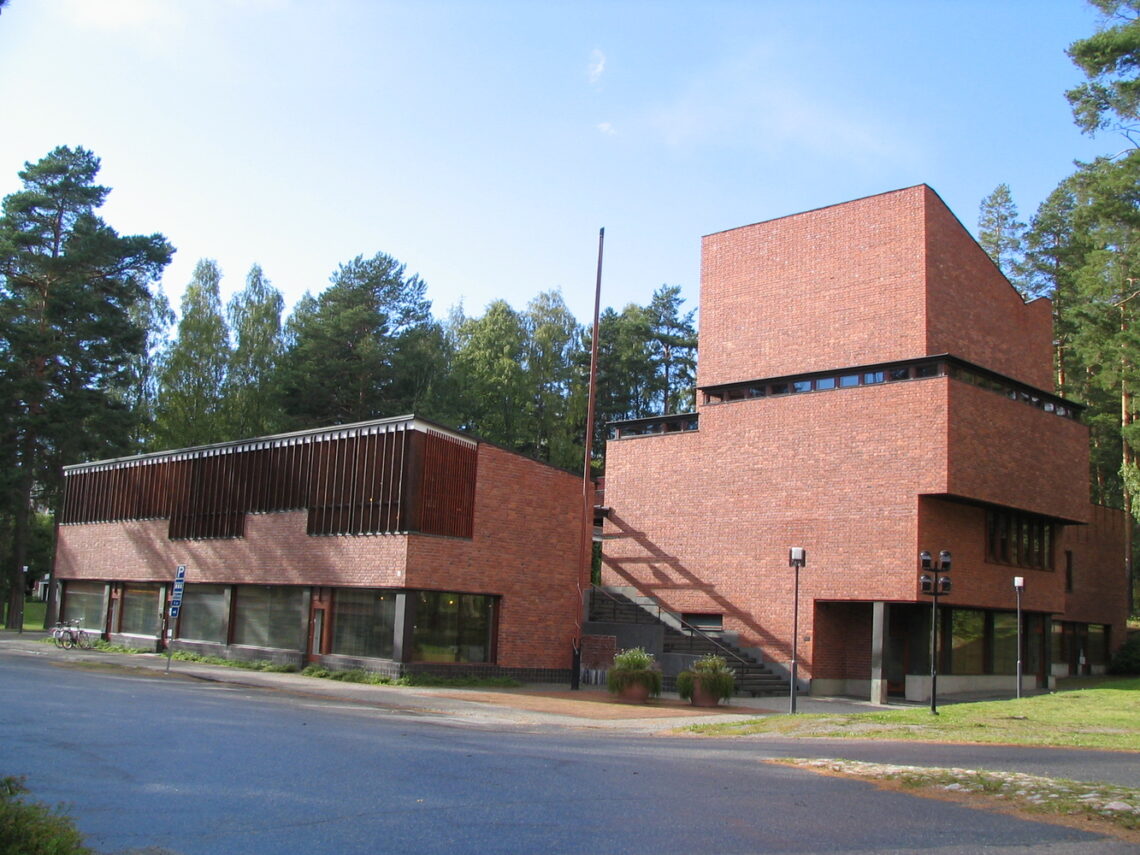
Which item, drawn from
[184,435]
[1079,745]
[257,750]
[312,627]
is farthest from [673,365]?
[257,750]

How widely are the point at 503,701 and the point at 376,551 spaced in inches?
248

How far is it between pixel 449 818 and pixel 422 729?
8.14 metres

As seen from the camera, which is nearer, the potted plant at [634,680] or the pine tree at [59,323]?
the potted plant at [634,680]

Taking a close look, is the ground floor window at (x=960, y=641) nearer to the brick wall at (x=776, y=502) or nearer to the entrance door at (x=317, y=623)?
the brick wall at (x=776, y=502)

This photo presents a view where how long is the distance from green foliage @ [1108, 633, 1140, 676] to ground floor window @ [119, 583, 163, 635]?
39951 millimetres

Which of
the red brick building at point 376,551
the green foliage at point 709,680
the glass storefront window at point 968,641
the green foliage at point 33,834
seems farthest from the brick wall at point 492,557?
the green foliage at point 33,834

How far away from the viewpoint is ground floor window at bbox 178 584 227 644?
33594mm

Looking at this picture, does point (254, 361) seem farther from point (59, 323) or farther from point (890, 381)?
point (890, 381)

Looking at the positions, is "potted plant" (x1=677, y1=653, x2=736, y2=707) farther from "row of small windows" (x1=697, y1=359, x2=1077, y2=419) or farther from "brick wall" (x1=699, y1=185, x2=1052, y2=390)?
"brick wall" (x1=699, y1=185, x2=1052, y2=390)

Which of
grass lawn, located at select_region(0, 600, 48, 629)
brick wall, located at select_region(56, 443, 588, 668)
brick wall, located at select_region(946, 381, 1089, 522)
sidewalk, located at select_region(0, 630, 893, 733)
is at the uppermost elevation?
brick wall, located at select_region(946, 381, 1089, 522)

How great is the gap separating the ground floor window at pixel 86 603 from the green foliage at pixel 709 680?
2484 centimetres

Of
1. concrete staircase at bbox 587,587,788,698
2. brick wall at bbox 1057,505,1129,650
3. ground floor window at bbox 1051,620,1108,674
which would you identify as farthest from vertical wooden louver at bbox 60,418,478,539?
ground floor window at bbox 1051,620,1108,674

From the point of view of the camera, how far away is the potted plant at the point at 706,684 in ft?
80.9

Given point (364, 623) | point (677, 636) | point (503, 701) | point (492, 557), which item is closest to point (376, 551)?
point (364, 623)
